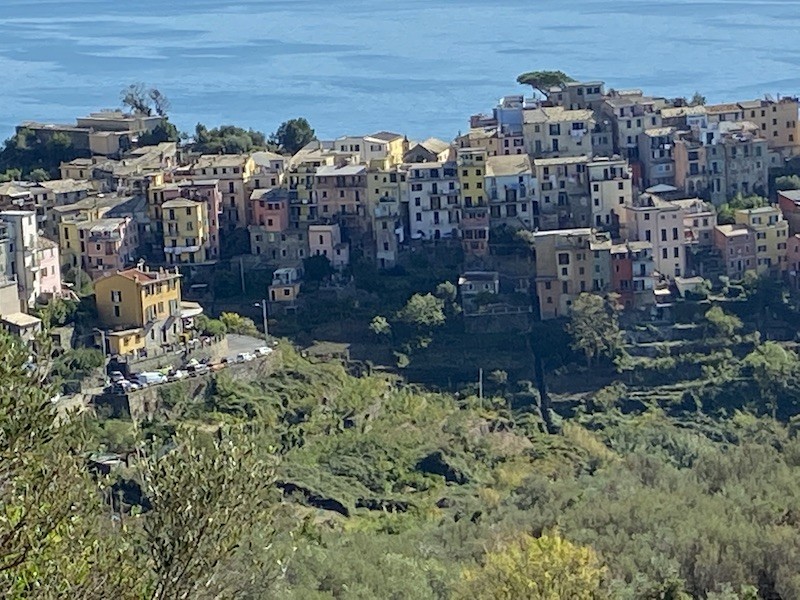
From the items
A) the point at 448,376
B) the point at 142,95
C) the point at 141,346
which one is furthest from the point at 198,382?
the point at 142,95

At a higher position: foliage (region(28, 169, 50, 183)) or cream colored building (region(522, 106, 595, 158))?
cream colored building (region(522, 106, 595, 158))

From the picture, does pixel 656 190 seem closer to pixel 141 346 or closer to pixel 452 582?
pixel 141 346

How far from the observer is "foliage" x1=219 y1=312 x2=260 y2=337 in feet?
59.6

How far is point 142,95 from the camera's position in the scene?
24781mm

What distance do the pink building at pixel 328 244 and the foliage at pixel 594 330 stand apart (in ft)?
8.48

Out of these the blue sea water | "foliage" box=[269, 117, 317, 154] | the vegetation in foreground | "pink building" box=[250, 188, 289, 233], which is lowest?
the vegetation in foreground

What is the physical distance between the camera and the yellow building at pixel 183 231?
1955 centimetres

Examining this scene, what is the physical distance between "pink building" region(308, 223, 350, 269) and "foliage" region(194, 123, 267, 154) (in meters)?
2.56

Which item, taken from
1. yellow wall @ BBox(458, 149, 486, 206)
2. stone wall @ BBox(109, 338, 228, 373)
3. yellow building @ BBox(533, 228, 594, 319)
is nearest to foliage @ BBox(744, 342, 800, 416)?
yellow building @ BBox(533, 228, 594, 319)

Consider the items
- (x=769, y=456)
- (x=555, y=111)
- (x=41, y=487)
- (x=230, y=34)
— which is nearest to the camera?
(x=41, y=487)

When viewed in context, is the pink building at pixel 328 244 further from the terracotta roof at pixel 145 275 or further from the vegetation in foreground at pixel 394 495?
the terracotta roof at pixel 145 275

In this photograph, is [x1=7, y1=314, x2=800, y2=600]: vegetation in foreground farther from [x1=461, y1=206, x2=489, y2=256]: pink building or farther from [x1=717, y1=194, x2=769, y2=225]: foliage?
→ [x1=461, y1=206, x2=489, y2=256]: pink building

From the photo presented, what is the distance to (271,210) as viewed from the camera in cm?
1994

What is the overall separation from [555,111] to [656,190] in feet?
5.28
